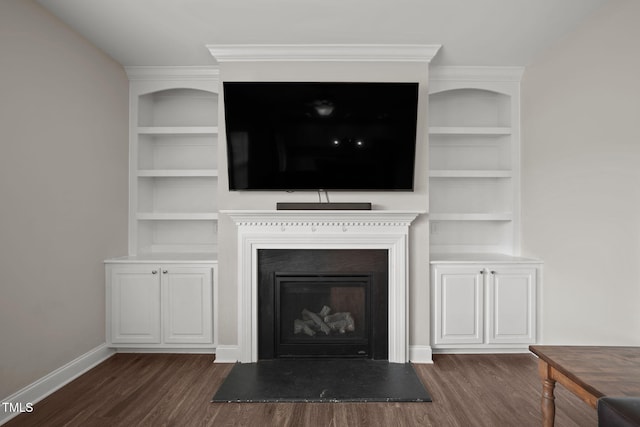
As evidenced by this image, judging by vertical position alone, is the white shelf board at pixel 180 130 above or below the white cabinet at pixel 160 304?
above

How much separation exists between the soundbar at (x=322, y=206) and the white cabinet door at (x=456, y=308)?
868mm

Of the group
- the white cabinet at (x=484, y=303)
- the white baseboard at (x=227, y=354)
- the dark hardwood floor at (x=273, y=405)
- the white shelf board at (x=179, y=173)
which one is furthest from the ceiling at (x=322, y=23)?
the dark hardwood floor at (x=273, y=405)

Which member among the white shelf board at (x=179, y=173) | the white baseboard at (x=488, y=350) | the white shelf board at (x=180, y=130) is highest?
the white shelf board at (x=180, y=130)

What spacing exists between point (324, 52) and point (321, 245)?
5.15 feet

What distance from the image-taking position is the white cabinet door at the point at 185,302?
10.6 feet

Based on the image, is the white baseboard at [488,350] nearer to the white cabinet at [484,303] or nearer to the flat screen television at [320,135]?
the white cabinet at [484,303]

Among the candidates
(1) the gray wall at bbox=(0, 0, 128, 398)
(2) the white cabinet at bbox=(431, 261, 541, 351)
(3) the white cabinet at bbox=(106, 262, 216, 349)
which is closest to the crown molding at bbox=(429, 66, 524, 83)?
(2) the white cabinet at bbox=(431, 261, 541, 351)

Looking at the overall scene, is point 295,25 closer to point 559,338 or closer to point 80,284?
point 80,284

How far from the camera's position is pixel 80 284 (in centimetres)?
294

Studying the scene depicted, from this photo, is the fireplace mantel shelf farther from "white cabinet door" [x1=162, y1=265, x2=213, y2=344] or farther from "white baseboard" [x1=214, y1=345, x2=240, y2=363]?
"white baseboard" [x1=214, y1=345, x2=240, y2=363]

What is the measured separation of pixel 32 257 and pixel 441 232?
11.0ft

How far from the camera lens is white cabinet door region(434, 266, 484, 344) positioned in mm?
3230

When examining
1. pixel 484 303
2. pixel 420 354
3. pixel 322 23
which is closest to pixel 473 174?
pixel 484 303

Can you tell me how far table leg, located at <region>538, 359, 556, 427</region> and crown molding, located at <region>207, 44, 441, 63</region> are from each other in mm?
2404
